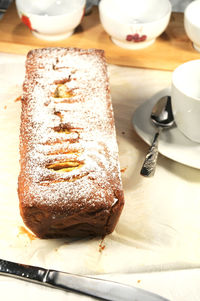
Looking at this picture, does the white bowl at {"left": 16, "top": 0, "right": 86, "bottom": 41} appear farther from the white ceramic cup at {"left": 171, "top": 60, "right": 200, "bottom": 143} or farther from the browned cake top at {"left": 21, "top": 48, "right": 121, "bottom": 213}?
the white ceramic cup at {"left": 171, "top": 60, "right": 200, "bottom": 143}

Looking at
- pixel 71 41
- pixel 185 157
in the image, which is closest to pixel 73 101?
pixel 185 157

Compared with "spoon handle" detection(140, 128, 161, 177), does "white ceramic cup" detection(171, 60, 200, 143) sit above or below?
above

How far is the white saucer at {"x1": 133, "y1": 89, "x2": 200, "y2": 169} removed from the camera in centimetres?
116

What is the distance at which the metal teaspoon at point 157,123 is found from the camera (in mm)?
1138

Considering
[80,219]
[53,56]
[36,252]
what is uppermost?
[53,56]

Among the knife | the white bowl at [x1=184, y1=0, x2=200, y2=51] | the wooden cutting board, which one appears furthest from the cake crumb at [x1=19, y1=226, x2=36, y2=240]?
the white bowl at [x1=184, y1=0, x2=200, y2=51]

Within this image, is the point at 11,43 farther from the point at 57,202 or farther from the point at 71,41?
the point at 57,202

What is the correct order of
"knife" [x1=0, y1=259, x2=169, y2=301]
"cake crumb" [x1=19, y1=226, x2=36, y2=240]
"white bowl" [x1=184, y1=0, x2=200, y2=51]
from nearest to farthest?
"knife" [x1=0, y1=259, x2=169, y2=301] < "cake crumb" [x1=19, y1=226, x2=36, y2=240] < "white bowl" [x1=184, y1=0, x2=200, y2=51]

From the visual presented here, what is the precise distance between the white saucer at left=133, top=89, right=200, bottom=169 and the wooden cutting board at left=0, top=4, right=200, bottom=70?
1.16 feet

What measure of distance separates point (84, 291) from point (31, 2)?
1.27 m

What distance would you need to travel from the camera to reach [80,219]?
96 centimetres

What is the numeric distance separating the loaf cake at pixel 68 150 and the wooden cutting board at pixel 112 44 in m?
0.40

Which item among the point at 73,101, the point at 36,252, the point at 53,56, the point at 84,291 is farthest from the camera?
the point at 53,56

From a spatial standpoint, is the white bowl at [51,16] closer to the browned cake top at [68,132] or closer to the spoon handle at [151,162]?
the browned cake top at [68,132]
